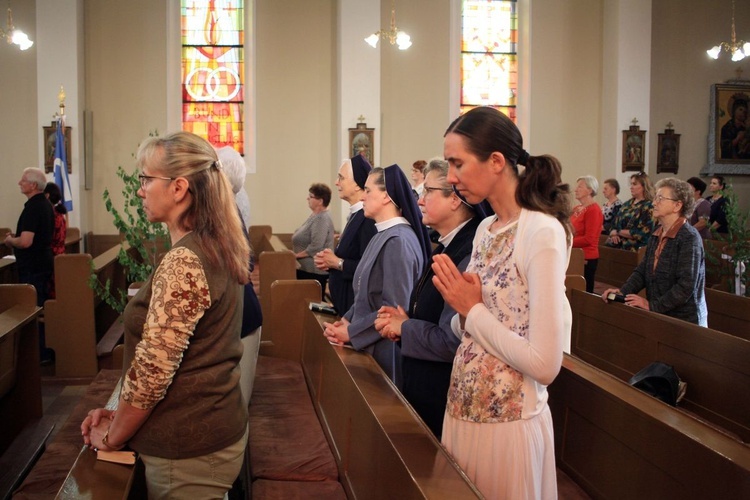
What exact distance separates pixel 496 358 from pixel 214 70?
11382mm

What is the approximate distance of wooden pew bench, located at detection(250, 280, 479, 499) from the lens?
1861 millimetres

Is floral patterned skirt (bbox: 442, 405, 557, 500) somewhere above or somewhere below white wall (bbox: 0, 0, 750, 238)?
below

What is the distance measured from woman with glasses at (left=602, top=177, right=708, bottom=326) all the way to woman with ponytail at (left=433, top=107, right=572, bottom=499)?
2.39 m

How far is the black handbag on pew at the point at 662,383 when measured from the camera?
3562mm

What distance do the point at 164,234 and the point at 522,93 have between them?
31.2ft

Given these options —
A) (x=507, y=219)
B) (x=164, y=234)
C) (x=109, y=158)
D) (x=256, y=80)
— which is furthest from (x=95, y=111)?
(x=507, y=219)

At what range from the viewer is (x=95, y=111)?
11.8 m

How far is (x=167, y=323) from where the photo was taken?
182 cm

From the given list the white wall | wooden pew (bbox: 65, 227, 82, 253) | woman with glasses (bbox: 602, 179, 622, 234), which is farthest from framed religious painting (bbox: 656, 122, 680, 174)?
wooden pew (bbox: 65, 227, 82, 253)

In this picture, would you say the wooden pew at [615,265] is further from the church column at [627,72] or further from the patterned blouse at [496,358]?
the patterned blouse at [496,358]

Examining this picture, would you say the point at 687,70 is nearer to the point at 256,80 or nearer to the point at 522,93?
the point at 522,93

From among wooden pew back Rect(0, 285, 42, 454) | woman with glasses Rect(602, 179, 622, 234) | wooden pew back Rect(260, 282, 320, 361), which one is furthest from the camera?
woman with glasses Rect(602, 179, 622, 234)

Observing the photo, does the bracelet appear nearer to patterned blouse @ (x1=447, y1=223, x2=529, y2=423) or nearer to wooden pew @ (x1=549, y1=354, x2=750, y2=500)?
patterned blouse @ (x1=447, y1=223, x2=529, y2=423)

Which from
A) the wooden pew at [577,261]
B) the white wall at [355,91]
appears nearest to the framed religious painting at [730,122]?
the white wall at [355,91]
